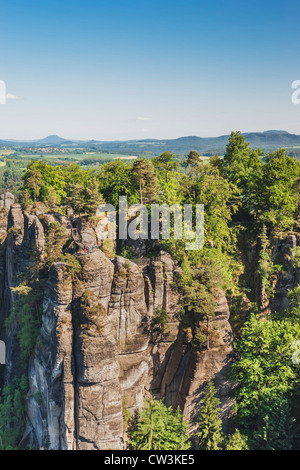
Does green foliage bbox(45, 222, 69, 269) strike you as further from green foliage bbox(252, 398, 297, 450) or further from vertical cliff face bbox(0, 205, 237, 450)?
green foliage bbox(252, 398, 297, 450)

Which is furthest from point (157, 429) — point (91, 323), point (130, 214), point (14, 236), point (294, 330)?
point (14, 236)

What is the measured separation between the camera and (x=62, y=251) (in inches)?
1310

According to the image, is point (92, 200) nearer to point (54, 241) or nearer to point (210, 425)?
point (54, 241)

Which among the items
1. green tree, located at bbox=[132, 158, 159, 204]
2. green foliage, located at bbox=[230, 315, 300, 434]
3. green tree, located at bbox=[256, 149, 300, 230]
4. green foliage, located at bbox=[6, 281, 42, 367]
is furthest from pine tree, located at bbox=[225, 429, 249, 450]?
green tree, located at bbox=[132, 158, 159, 204]

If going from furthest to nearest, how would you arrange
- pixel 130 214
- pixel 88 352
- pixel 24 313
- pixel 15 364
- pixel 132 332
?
pixel 130 214, pixel 15 364, pixel 24 313, pixel 132 332, pixel 88 352

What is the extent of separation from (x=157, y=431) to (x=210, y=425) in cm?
411

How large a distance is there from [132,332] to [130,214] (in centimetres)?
1677

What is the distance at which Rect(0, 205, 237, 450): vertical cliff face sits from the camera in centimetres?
2430

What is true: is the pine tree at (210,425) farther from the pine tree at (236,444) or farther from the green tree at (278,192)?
the green tree at (278,192)

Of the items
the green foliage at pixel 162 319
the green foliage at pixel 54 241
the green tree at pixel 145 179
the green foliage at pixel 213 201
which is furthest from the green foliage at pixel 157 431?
the green tree at pixel 145 179

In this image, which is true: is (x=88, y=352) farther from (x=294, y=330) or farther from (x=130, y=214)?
(x=130, y=214)

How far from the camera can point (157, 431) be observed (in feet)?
82.1

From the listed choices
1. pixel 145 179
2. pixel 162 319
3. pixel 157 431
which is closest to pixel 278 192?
pixel 145 179

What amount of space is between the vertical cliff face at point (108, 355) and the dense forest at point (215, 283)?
905 mm
